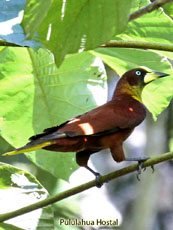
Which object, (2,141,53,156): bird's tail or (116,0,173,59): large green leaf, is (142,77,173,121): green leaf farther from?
(2,141,53,156): bird's tail

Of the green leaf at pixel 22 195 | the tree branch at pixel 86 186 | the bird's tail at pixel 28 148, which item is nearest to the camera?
the tree branch at pixel 86 186

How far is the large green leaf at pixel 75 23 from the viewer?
1315 millimetres

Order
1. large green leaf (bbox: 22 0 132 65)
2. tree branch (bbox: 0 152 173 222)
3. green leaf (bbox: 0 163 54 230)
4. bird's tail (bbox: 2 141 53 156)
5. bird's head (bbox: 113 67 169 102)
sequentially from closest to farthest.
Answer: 1. large green leaf (bbox: 22 0 132 65)
2. tree branch (bbox: 0 152 173 222)
3. bird's tail (bbox: 2 141 53 156)
4. green leaf (bbox: 0 163 54 230)
5. bird's head (bbox: 113 67 169 102)

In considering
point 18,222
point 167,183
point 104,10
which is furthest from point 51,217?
point 167,183

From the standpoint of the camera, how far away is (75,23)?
145 centimetres

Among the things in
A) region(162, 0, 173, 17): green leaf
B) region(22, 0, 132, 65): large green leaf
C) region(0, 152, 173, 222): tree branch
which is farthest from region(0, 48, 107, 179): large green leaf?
region(22, 0, 132, 65): large green leaf

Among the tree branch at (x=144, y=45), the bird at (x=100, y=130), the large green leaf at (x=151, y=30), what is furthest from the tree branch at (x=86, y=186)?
the large green leaf at (x=151, y=30)

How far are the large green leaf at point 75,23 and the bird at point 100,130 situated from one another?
2.09ft

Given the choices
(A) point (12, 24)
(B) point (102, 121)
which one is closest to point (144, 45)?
(A) point (12, 24)

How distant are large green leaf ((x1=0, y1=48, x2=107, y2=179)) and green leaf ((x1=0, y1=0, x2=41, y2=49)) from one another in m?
0.42

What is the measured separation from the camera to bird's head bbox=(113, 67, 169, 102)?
9.23 feet

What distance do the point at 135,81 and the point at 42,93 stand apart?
62 cm

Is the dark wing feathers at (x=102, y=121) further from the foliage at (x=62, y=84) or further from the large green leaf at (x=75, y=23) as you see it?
the large green leaf at (x=75, y=23)

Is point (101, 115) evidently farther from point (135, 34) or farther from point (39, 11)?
point (39, 11)
